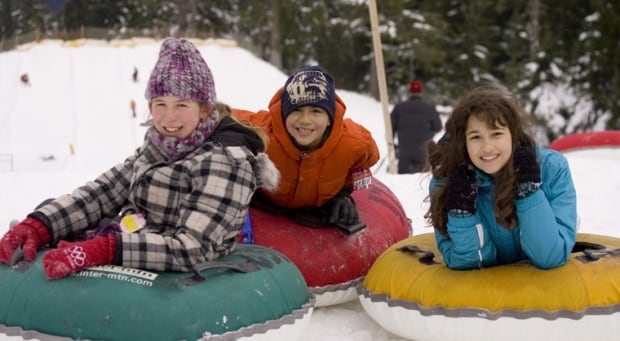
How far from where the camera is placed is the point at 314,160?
3803mm

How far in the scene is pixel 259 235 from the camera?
12.7ft

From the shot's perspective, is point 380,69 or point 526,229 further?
point 380,69

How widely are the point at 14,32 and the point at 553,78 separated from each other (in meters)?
26.5

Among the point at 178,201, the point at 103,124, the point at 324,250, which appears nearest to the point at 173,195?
the point at 178,201

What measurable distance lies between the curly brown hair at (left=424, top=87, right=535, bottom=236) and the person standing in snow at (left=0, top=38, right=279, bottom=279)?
2.48 ft

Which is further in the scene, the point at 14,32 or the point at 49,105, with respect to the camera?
the point at 14,32

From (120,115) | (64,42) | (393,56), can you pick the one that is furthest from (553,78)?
(64,42)

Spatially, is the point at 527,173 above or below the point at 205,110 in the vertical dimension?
below

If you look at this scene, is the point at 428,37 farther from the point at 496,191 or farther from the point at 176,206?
the point at 176,206

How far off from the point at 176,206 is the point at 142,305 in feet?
1.69

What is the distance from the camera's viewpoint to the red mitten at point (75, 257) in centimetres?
264

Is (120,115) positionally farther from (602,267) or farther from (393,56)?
(602,267)

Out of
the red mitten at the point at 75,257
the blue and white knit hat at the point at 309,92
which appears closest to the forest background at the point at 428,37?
the blue and white knit hat at the point at 309,92

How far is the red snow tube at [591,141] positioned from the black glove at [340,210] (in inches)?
260
